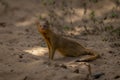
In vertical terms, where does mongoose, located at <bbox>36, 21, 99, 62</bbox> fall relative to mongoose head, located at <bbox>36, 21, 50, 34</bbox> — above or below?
below

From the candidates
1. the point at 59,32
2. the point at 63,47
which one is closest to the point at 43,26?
the point at 63,47

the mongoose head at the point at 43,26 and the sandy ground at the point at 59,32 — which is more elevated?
the mongoose head at the point at 43,26

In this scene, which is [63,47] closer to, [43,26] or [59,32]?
[43,26]

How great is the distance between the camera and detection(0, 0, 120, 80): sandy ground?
4.79m

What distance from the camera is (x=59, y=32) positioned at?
7.96 m

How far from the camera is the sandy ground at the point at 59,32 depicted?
4.79 meters

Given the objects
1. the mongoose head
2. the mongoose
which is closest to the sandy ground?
the mongoose

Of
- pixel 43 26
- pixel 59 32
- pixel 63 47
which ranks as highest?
pixel 43 26

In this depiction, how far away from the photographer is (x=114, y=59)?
5953mm

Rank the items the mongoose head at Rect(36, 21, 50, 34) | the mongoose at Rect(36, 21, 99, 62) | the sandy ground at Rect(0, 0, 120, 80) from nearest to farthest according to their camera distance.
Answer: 1. the sandy ground at Rect(0, 0, 120, 80)
2. the mongoose head at Rect(36, 21, 50, 34)
3. the mongoose at Rect(36, 21, 99, 62)

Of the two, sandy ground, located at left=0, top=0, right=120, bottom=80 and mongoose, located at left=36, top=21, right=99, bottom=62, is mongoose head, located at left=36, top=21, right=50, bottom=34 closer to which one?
mongoose, located at left=36, top=21, right=99, bottom=62

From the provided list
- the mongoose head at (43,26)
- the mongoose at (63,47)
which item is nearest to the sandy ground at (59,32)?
the mongoose at (63,47)

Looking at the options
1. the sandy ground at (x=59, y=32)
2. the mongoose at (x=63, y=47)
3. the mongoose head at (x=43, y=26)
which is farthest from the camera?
the mongoose at (x=63, y=47)

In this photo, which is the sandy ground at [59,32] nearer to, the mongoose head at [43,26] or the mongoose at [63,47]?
the mongoose at [63,47]
